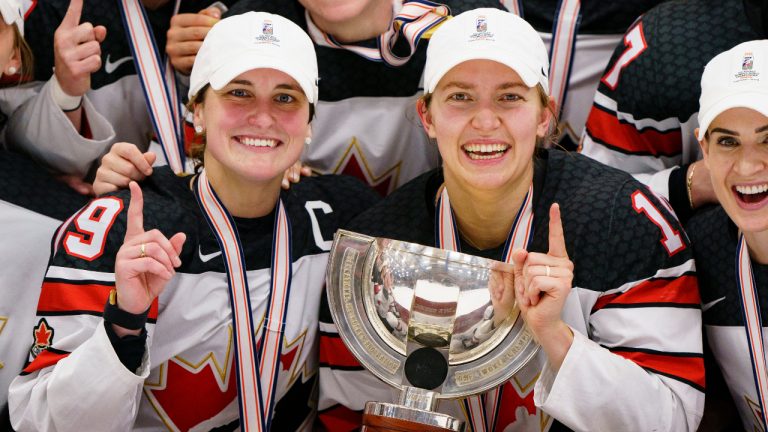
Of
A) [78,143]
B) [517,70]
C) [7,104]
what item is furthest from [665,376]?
[7,104]

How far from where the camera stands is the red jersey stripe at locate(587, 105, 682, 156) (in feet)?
10.2

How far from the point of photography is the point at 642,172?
10.3 ft

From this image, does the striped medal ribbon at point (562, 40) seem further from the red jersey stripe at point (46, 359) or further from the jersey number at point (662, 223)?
the red jersey stripe at point (46, 359)

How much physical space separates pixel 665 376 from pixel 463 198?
22.6 inches

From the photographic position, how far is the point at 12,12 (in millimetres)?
2904

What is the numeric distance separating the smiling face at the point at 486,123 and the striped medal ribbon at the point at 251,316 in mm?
430

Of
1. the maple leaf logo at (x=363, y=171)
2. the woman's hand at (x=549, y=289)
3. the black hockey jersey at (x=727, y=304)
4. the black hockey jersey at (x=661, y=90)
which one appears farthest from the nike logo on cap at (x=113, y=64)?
the black hockey jersey at (x=727, y=304)

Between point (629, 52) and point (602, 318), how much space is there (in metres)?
0.80

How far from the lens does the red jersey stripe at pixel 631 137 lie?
3.09 m

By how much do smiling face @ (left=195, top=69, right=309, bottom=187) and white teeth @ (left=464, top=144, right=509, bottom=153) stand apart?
369 millimetres

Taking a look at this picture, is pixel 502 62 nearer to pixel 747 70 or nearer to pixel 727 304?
pixel 747 70

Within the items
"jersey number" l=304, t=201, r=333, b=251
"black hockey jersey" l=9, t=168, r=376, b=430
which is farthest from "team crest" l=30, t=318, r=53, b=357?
"jersey number" l=304, t=201, r=333, b=251

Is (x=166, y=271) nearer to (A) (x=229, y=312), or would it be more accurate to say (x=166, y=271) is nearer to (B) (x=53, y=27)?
(A) (x=229, y=312)

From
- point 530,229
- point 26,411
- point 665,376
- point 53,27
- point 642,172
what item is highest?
point 53,27
